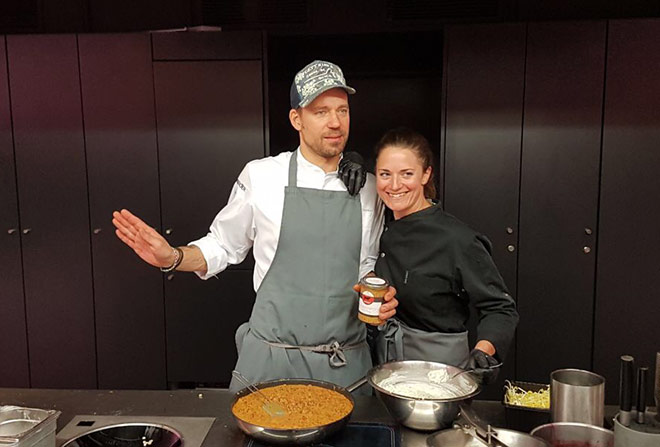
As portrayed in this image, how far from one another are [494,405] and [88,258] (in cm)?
259

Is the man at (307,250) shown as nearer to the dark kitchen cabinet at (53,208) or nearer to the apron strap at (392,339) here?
the apron strap at (392,339)

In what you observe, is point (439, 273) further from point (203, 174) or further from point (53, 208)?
point (53, 208)

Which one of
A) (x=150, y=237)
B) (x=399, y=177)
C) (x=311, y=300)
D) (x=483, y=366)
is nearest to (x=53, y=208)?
(x=150, y=237)

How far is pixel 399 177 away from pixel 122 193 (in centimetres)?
197

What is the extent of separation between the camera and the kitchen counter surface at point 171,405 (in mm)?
1518

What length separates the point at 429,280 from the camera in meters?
1.95

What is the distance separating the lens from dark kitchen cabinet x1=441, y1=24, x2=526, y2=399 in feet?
10.3

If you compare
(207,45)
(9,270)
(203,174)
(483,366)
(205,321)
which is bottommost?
(205,321)

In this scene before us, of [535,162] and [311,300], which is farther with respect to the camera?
[535,162]

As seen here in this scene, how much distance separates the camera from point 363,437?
56.7 inches

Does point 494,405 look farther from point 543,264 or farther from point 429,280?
point 543,264

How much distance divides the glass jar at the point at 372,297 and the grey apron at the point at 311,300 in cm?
33

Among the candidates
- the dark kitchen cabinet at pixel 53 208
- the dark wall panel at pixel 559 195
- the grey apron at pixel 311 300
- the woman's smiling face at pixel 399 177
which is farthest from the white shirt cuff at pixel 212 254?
the dark wall panel at pixel 559 195

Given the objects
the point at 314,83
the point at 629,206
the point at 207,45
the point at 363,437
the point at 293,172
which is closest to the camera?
the point at 363,437
